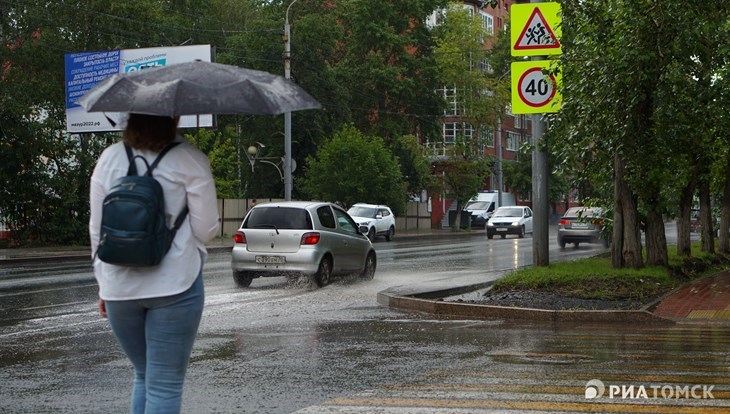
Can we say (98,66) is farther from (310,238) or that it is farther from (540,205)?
(540,205)

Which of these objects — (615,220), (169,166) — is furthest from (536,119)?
(169,166)

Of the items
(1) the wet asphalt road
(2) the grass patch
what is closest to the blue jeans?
(1) the wet asphalt road

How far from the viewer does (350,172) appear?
5044 cm

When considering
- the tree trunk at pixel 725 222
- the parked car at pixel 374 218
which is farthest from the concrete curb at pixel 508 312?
the parked car at pixel 374 218

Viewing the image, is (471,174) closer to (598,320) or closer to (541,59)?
(541,59)

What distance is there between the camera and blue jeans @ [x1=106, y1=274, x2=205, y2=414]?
458cm

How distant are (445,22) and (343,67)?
8673 millimetres

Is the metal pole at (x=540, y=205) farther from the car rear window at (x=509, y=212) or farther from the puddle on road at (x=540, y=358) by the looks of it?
the car rear window at (x=509, y=212)

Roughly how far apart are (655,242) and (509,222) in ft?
113

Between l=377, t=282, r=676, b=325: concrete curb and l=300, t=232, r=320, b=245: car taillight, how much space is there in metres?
3.43

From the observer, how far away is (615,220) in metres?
17.5

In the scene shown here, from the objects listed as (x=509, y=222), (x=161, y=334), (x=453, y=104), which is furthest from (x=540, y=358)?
(x=453, y=104)

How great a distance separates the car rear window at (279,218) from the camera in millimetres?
19078

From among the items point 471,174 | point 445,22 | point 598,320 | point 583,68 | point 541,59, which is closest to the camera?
point 598,320
